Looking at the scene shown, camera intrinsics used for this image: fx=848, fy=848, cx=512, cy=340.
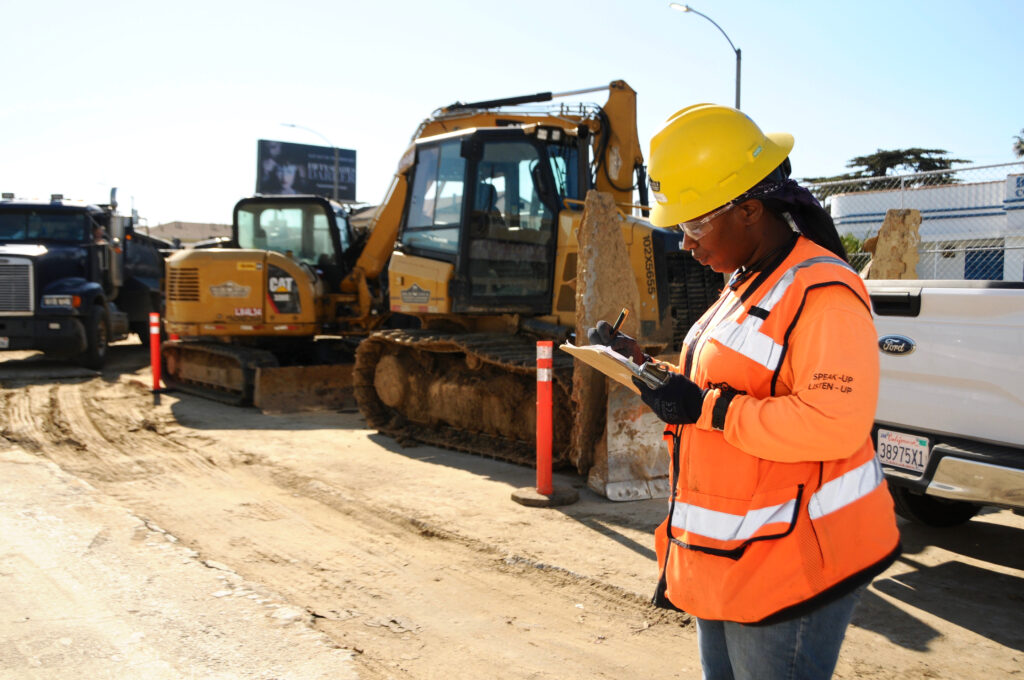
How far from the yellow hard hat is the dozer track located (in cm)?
492

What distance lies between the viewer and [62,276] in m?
14.9

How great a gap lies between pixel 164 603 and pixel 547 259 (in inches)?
204

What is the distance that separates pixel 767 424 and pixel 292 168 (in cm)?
6191

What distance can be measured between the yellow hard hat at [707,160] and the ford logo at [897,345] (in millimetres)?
2761

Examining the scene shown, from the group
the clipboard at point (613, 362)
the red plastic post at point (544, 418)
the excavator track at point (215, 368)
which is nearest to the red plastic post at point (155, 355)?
the excavator track at point (215, 368)

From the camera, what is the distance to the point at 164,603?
4.29m

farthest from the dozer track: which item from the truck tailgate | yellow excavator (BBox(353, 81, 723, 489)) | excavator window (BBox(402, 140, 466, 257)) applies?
the truck tailgate

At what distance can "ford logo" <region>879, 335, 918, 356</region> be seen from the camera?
14.6 feet

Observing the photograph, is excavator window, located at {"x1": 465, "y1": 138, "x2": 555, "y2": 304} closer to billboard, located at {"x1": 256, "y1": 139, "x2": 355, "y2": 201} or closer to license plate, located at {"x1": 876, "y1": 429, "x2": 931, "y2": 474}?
license plate, located at {"x1": 876, "y1": 429, "x2": 931, "y2": 474}

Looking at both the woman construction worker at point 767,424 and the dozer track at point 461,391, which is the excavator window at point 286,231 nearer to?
the dozer track at point 461,391

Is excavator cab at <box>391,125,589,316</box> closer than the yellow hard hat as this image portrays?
No

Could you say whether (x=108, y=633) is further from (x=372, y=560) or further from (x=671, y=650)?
(x=671, y=650)

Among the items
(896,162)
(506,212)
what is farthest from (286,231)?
(896,162)

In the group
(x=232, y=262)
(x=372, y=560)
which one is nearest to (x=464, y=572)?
(x=372, y=560)
